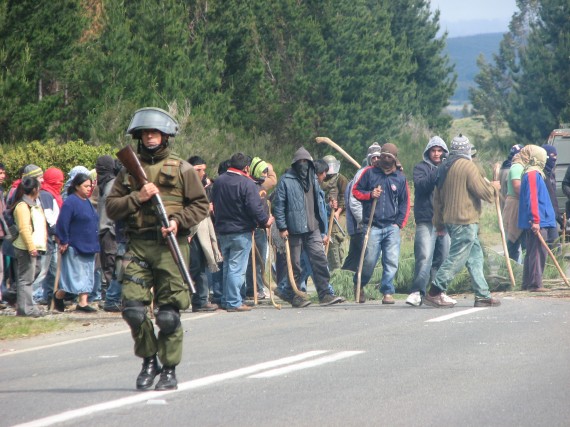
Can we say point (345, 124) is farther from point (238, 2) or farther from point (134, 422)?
point (134, 422)

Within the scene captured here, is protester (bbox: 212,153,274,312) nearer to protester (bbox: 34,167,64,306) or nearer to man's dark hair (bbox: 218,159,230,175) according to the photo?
man's dark hair (bbox: 218,159,230,175)

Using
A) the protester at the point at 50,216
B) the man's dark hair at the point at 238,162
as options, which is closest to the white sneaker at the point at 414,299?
the man's dark hair at the point at 238,162

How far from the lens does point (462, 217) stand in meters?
14.4

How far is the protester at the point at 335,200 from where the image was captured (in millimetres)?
17984

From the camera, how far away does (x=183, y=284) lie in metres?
8.70

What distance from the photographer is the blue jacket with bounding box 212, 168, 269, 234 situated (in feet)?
49.1

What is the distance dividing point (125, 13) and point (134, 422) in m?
24.1

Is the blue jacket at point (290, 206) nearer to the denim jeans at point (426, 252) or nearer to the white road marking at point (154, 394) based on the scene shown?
the denim jeans at point (426, 252)

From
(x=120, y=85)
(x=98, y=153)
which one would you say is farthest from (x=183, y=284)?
(x=120, y=85)

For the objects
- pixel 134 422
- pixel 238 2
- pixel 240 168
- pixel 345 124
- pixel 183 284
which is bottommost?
pixel 134 422

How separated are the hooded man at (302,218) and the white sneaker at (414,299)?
0.99 metres

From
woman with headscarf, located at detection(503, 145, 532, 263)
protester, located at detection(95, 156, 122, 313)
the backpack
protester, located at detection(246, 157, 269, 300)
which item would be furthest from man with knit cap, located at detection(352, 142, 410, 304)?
the backpack

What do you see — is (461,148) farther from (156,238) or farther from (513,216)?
(156,238)

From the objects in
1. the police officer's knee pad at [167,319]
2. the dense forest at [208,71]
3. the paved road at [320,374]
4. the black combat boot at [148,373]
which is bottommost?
the paved road at [320,374]
